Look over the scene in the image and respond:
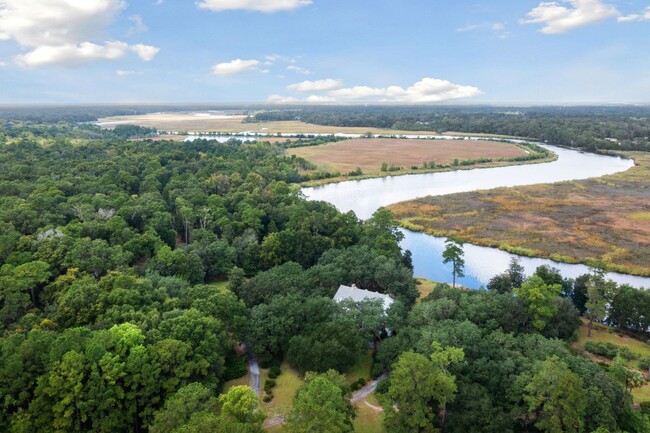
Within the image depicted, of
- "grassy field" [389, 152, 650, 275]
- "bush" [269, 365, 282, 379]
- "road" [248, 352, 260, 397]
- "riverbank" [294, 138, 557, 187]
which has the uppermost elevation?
"riverbank" [294, 138, 557, 187]

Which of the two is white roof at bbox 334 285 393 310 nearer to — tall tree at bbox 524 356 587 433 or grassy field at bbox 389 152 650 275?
tall tree at bbox 524 356 587 433

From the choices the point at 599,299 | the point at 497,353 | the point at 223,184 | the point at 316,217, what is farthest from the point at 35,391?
the point at 223,184

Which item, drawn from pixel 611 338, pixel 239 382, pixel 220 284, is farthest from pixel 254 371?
pixel 611 338

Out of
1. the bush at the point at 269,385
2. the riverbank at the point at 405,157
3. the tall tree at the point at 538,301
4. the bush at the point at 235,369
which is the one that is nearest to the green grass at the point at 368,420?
the bush at the point at 269,385

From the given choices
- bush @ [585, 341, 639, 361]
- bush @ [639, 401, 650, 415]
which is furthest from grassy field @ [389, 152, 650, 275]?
bush @ [639, 401, 650, 415]

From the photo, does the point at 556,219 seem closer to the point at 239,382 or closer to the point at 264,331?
the point at 264,331

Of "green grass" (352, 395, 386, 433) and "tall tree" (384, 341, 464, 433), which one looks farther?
"green grass" (352, 395, 386, 433)
